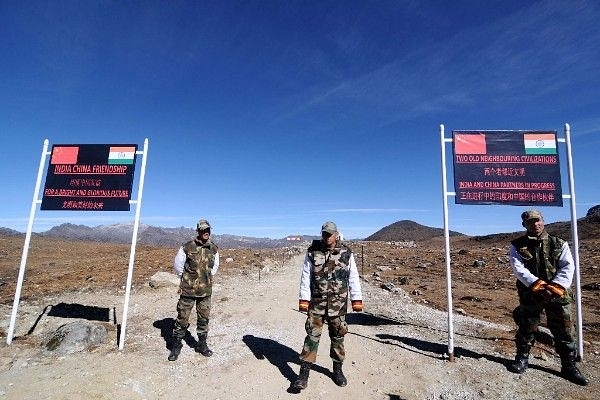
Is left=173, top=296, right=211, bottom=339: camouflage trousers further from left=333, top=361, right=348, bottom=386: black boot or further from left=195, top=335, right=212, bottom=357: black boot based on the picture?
left=333, top=361, right=348, bottom=386: black boot

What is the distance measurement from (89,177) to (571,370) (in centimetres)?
1006

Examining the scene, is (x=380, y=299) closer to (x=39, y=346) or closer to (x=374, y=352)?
(x=374, y=352)

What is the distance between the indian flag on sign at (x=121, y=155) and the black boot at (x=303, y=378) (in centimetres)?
577

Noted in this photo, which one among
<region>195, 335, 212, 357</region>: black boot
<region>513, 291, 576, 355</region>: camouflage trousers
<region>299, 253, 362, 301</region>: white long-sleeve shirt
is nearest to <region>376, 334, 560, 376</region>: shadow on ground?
<region>513, 291, 576, 355</region>: camouflage trousers

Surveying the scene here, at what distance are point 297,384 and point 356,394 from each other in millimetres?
923

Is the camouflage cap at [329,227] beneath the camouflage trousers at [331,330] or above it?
above

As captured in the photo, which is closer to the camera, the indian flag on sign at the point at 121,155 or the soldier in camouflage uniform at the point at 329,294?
the soldier in camouflage uniform at the point at 329,294

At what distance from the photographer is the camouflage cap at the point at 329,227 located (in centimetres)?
577

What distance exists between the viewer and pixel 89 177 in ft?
26.8

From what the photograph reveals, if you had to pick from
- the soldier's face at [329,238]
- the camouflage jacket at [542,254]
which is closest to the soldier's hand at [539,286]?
the camouflage jacket at [542,254]

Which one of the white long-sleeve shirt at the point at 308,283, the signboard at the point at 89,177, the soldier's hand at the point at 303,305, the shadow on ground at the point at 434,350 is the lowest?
the shadow on ground at the point at 434,350

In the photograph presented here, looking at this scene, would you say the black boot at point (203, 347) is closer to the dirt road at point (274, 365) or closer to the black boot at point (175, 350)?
the dirt road at point (274, 365)

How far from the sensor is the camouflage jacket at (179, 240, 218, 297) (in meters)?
7.15

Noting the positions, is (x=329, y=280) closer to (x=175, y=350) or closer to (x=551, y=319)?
(x=175, y=350)
